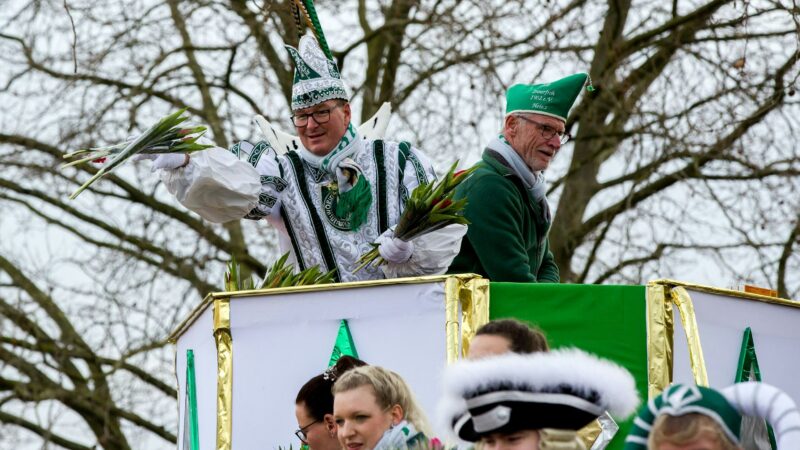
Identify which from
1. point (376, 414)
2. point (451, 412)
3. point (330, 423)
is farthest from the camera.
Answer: point (330, 423)

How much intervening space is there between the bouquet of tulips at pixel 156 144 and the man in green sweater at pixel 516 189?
3.66 feet

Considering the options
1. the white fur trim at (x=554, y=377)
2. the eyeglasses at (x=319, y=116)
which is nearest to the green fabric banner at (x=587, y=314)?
the eyeglasses at (x=319, y=116)

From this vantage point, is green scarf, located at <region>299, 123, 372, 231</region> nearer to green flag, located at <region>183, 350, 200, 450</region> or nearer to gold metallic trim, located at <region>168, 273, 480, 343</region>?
gold metallic trim, located at <region>168, 273, 480, 343</region>

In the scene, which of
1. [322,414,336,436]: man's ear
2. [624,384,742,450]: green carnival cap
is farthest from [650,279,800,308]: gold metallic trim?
[624,384,742,450]: green carnival cap

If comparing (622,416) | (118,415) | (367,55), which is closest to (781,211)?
(367,55)

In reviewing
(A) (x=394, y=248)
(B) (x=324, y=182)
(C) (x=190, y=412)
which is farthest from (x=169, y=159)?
(C) (x=190, y=412)

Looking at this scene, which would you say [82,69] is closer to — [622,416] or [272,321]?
[272,321]

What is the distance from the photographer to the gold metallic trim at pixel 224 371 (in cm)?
681

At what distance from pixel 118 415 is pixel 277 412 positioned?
6.70m

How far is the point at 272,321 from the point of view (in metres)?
6.90

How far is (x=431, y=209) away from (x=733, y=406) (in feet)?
8.63

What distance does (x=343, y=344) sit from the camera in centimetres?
680

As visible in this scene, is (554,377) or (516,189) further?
(516,189)

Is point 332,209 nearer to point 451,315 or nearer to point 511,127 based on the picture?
point 511,127
